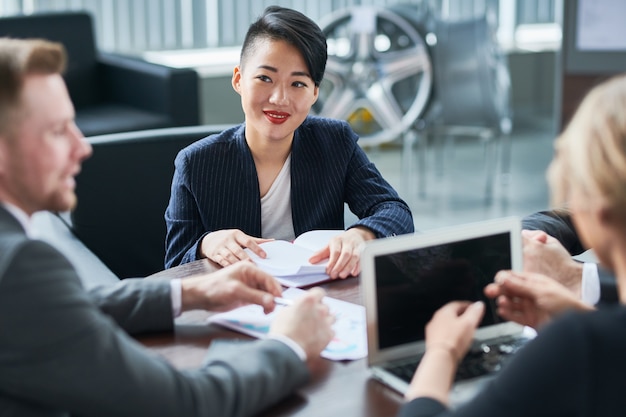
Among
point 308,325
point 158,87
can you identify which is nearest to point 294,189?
point 308,325

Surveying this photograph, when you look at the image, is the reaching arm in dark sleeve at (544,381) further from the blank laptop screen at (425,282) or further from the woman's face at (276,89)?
the woman's face at (276,89)

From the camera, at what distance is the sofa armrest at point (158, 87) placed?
4.60 meters

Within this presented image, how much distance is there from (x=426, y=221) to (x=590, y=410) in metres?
3.60

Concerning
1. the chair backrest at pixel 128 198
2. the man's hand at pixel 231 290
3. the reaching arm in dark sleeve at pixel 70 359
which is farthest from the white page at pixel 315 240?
the reaching arm in dark sleeve at pixel 70 359

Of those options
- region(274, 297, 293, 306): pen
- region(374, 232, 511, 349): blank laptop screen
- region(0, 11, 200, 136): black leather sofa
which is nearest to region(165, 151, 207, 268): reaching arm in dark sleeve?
region(274, 297, 293, 306): pen

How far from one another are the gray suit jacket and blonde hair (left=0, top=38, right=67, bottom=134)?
130 millimetres

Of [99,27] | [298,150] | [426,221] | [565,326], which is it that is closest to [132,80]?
[99,27]

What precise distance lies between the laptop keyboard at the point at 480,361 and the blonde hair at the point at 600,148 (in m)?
0.34

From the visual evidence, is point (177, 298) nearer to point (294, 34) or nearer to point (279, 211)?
point (279, 211)

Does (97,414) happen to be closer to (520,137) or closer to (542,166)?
(542,166)

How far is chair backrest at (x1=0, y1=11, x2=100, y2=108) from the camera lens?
4773mm

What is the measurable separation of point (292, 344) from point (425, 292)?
21 centimetres

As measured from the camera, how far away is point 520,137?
21.6 feet

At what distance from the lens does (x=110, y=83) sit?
16.6ft
